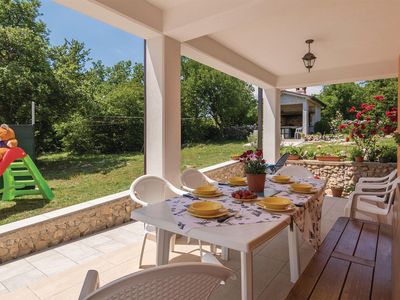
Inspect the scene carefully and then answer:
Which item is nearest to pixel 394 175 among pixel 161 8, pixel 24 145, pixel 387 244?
pixel 387 244

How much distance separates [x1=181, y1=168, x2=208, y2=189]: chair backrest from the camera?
9.29 feet

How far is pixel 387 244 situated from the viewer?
1.79 m

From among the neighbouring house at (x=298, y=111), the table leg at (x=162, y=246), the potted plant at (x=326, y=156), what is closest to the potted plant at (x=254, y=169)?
the table leg at (x=162, y=246)

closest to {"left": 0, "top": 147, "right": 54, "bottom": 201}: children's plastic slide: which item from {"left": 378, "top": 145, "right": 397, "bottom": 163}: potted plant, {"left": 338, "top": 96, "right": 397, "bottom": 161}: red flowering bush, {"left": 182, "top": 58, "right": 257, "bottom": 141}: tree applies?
{"left": 338, "top": 96, "right": 397, "bottom": 161}: red flowering bush

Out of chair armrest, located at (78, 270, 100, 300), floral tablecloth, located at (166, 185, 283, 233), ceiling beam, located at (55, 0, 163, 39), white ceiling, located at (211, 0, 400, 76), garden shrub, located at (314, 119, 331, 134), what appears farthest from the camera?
garden shrub, located at (314, 119, 331, 134)

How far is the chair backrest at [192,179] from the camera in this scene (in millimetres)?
2833

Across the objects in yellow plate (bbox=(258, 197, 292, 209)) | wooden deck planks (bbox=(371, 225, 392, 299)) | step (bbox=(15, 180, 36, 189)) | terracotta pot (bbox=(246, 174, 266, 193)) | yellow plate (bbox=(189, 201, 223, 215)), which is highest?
terracotta pot (bbox=(246, 174, 266, 193))

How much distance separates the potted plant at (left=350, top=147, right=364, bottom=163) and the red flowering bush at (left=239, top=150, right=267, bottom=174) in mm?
4420

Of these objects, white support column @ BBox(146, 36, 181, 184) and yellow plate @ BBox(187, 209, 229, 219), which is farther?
white support column @ BBox(146, 36, 181, 184)

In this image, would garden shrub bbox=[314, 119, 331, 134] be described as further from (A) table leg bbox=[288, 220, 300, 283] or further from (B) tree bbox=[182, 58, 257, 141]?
(A) table leg bbox=[288, 220, 300, 283]

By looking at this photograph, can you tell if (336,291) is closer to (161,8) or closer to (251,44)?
(161,8)

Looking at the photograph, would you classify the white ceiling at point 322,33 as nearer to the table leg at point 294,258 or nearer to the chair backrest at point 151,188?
the chair backrest at point 151,188

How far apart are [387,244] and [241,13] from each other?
226cm

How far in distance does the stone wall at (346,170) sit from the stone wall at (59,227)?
14.3 feet
